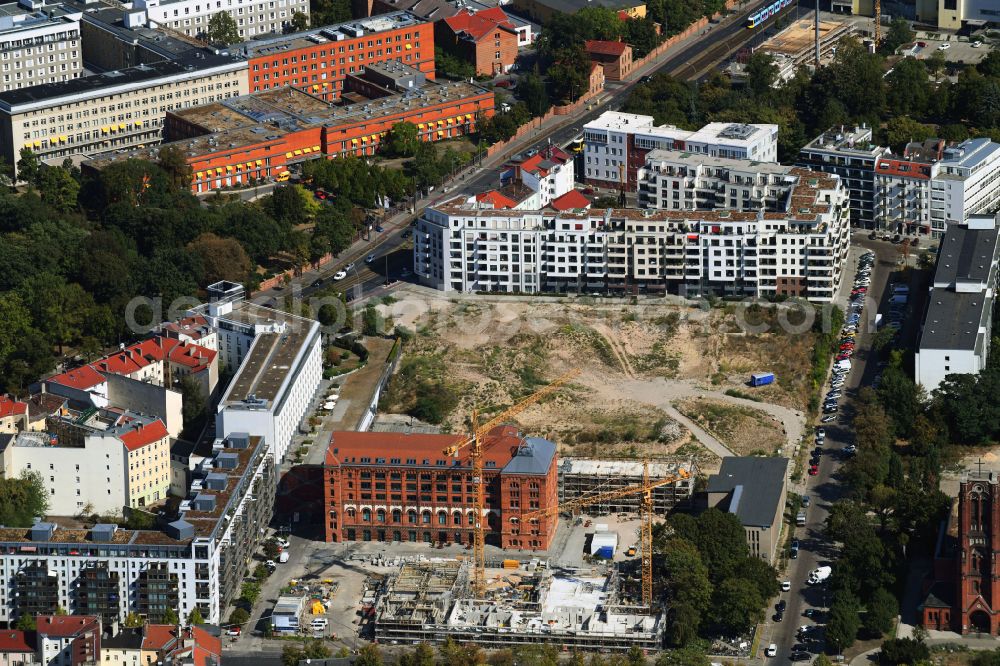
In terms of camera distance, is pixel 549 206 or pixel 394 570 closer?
pixel 394 570

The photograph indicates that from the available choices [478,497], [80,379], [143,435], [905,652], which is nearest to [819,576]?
[905,652]

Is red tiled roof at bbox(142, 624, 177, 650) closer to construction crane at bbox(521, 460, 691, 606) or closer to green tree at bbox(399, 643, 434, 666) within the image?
green tree at bbox(399, 643, 434, 666)

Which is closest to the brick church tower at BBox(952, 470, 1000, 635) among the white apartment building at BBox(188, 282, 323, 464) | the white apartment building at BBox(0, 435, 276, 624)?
the white apartment building at BBox(0, 435, 276, 624)

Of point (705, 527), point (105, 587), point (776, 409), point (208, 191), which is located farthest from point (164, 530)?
point (208, 191)

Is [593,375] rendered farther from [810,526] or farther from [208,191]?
[208,191]

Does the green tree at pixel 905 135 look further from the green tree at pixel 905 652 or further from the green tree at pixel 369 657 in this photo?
the green tree at pixel 369 657
